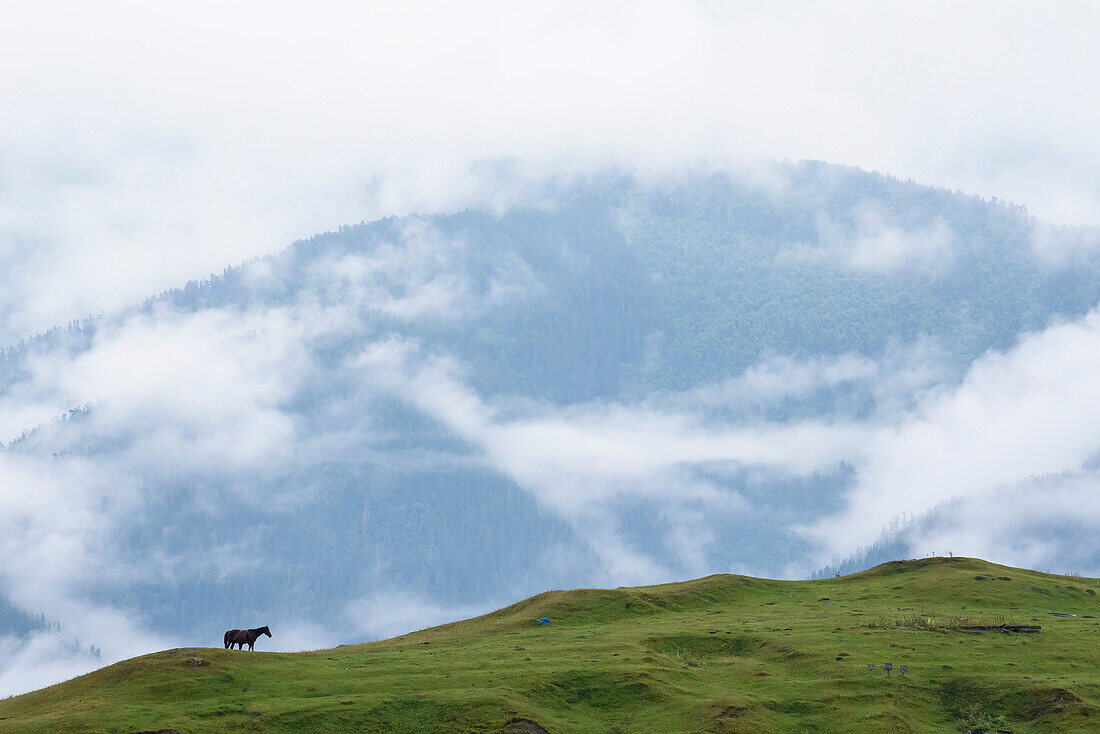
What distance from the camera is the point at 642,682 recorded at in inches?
2320

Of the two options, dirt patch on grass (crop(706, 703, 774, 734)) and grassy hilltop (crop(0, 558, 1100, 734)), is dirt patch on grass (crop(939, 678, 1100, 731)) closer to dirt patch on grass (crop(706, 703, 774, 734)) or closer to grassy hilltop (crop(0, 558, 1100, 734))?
grassy hilltop (crop(0, 558, 1100, 734))

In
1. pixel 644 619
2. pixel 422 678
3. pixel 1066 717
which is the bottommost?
pixel 1066 717

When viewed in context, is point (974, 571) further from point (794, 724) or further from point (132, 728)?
point (132, 728)

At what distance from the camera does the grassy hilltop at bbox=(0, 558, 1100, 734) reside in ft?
173

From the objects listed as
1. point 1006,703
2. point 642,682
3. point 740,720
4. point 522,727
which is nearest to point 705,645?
point 642,682

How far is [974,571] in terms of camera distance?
293 feet

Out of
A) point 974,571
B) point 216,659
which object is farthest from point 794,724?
point 974,571

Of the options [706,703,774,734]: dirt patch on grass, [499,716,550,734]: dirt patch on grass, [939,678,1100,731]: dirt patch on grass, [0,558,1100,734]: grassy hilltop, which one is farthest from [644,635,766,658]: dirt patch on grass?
[499,716,550,734]: dirt patch on grass

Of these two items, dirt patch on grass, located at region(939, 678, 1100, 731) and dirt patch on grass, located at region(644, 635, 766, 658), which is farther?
dirt patch on grass, located at region(644, 635, 766, 658)

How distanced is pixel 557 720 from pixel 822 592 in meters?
42.6

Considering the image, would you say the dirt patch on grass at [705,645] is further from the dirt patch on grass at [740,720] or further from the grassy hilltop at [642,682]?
the dirt patch on grass at [740,720]

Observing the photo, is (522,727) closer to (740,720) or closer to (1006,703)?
(740,720)

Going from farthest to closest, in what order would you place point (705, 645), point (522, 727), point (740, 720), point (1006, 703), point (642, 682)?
point (705, 645) → point (642, 682) → point (1006, 703) → point (740, 720) → point (522, 727)

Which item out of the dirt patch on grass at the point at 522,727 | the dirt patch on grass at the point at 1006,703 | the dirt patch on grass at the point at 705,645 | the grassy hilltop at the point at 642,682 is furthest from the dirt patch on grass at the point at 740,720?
the dirt patch on grass at the point at 705,645
